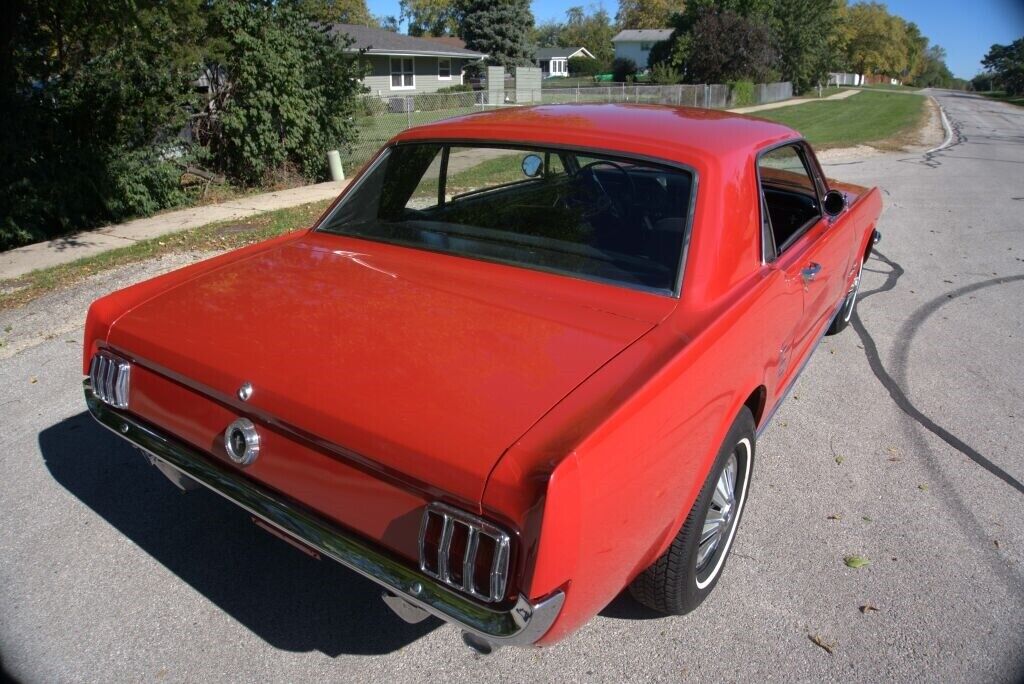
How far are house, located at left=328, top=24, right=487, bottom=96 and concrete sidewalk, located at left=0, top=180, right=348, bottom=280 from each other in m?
29.2

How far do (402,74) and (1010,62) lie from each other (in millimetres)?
36583

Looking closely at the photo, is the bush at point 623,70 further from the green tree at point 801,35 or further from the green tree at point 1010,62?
the green tree at point 1010,62

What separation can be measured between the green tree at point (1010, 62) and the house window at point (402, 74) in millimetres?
30117

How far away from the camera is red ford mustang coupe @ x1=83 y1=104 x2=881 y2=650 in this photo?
1831 mm

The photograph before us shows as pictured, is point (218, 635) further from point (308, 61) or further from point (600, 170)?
point (308, 61)

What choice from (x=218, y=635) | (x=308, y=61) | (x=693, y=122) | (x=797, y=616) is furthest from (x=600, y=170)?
(x=308, y=61)

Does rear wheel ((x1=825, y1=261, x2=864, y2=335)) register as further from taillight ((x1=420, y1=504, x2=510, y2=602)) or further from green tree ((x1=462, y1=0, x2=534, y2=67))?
Answer: green tree ((x1=462, y1=0, x2=534, y2=67))

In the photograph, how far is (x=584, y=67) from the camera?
7081cm

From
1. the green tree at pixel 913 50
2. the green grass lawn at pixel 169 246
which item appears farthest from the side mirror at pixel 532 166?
the green tree at pixel 913 50

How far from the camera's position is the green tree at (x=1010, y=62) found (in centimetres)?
4112

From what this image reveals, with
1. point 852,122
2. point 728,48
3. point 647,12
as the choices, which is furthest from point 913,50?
point 852,122

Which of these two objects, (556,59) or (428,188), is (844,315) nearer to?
(428,188)

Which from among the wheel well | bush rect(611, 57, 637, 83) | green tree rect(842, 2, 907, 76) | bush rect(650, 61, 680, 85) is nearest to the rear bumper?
the wheel well

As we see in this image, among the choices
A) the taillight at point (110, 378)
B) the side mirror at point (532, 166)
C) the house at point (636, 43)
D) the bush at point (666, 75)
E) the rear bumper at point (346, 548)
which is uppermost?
the house at point (636, 43)
